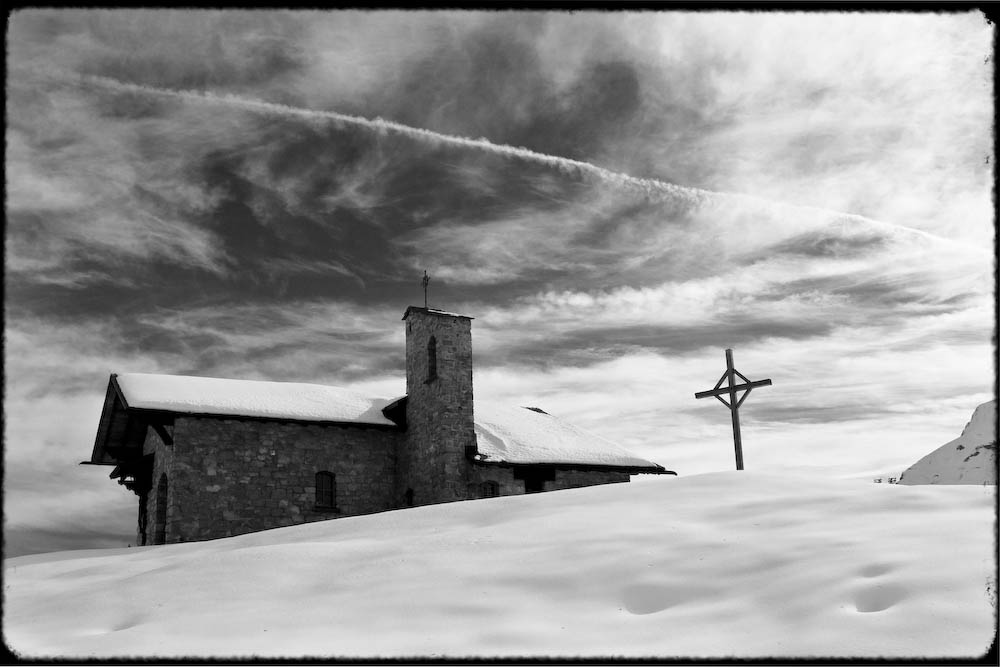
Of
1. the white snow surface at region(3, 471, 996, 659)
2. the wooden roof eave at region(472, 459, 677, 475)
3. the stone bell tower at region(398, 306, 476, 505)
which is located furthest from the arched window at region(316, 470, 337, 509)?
the white snow surface at region(3, 471, 996, 659)

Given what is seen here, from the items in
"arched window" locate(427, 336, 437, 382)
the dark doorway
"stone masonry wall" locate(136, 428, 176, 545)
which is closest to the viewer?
"stone masonry wall" locate(136, 428, 176, 545)

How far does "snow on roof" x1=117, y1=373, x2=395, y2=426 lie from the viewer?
64.1 feet

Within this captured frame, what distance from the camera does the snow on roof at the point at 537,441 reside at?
2194cm

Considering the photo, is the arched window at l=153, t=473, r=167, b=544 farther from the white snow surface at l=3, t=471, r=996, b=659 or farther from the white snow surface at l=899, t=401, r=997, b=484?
the white snow surface at l=899, t=401, r=997, b=484

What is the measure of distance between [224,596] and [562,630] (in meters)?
3.92

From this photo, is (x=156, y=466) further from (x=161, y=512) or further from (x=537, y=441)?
(x=537, y=441)

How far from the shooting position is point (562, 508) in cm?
1227

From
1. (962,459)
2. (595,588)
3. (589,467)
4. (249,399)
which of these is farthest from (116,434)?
(962,459)

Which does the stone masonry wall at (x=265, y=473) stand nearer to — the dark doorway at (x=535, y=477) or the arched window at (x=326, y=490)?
the arched window at (x=326, y=490)

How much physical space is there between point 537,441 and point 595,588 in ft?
49.9

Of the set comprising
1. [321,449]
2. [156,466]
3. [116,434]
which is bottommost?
[156,466]

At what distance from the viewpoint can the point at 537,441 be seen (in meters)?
23.2

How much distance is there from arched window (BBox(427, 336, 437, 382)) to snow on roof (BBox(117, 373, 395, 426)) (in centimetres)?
177

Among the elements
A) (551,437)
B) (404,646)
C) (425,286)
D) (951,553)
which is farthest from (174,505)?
(951,553)
